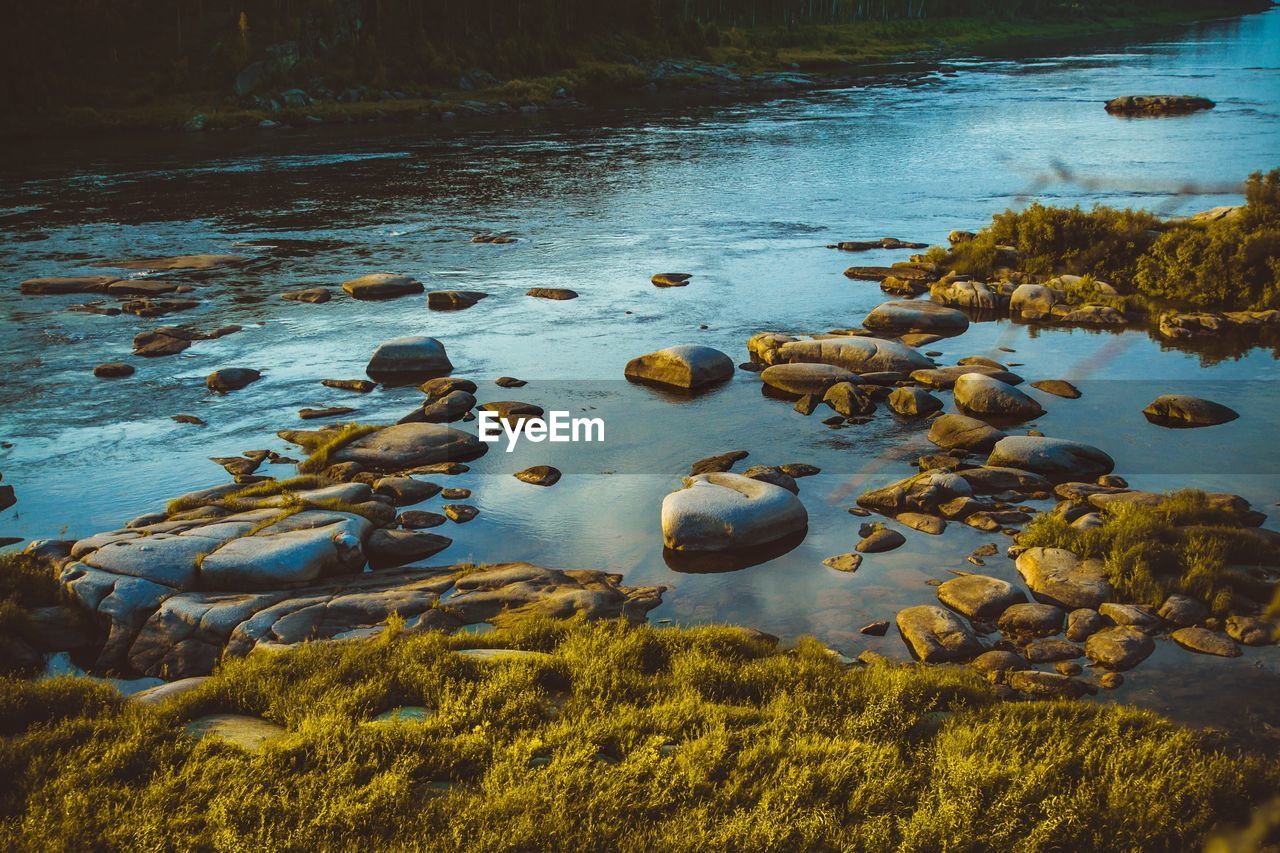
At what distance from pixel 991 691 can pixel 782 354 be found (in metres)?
9.48

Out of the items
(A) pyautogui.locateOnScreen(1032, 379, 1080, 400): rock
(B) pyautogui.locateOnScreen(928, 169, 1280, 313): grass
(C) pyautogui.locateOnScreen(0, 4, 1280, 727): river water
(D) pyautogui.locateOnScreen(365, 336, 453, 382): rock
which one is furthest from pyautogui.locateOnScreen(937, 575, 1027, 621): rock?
(B) pyautogui.locateOnScreen(928, 169, 1280, 313): grass

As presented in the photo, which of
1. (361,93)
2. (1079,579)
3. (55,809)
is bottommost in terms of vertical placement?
(1079,579)

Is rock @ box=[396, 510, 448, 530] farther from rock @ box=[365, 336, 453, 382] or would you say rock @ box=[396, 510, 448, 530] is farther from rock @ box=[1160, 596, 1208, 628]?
rock @ box=[1160, 596, 1208, 628]

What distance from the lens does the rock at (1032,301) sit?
2002cm

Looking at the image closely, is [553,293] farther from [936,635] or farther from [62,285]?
[936,635]

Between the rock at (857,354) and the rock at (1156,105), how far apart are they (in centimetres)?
4156

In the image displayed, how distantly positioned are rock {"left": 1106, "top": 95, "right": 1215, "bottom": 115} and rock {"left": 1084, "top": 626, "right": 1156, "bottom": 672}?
49.1 meters

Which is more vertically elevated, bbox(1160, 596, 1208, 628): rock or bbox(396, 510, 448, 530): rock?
bbox(396, 510, 448, 530): rock

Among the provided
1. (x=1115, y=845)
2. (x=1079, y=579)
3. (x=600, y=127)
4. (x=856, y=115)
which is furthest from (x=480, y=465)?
(x=856, y=115)

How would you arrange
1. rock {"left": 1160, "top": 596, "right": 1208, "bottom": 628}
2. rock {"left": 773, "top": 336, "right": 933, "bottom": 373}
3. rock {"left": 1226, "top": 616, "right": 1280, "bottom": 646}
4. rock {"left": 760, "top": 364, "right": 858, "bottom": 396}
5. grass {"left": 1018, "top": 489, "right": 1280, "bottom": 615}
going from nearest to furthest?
rock {"left": 1226, "top": 616, "right": 1280, "bottom": 646}, rock {"left": 1160, "top": 596, "right": 1208, "bottom": 628}, grass {"left": 1018, "top": 489, "right": 1280, "bottom": 615}, rock {"left": 760, "top": 364, "right": 858, "bottom": 396}, rock {"left": 773, "top": 336, "right": 933, "bottom": 373}

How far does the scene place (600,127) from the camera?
5028 centimetres

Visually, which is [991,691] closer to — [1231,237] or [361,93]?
[1231,237]

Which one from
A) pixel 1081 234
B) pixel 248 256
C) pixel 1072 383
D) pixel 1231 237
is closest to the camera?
pixel 1072 383

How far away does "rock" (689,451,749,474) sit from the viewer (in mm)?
12836
